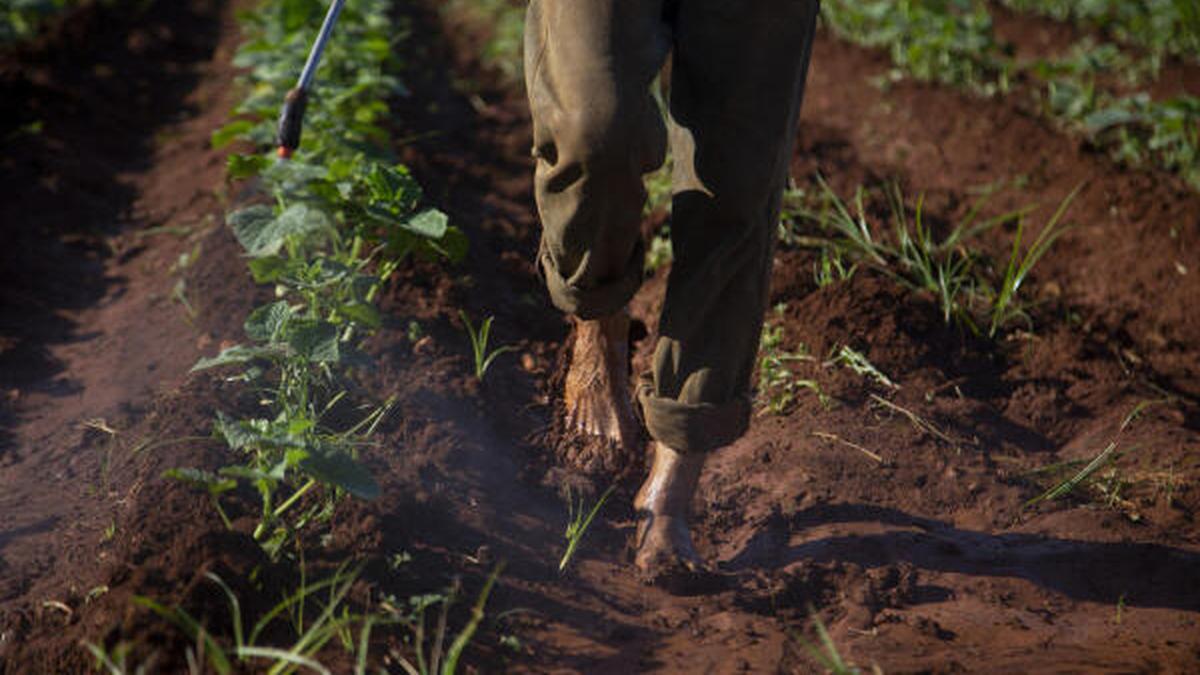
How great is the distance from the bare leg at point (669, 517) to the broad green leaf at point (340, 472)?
23.7 inches

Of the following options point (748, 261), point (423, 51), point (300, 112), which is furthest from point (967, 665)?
point (423, 51)

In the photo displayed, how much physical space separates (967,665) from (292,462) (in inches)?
49.9

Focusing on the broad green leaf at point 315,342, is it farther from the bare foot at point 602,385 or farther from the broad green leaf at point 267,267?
the bare foot at point 602,385

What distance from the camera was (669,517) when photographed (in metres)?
2.78

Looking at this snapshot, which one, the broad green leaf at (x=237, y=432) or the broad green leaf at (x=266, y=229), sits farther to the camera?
the broad green leaf at (x=266, y=229)

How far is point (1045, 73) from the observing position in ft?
17.4

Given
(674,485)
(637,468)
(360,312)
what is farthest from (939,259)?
(360,312)

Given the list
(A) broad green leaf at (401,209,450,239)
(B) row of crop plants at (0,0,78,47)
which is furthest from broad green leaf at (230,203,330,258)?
(B) row of crop plants at (0,0,78,47)

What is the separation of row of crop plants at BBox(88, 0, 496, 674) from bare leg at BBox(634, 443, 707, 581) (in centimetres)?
41

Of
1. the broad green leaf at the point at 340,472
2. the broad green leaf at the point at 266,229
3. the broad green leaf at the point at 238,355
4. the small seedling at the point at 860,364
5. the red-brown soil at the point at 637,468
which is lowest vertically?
the red-brown soil at the point at 637,468

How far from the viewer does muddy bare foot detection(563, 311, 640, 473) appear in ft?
10.2

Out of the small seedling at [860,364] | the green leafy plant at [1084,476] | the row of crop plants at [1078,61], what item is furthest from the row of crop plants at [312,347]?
the row of crop plants at [1078,61]

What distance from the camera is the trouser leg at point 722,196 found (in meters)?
2.41

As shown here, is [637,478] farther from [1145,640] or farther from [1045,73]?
[1045,73]
